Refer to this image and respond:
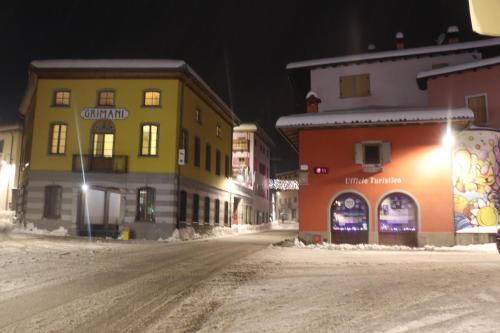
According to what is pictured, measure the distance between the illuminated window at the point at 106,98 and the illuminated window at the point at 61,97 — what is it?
1.93 meters

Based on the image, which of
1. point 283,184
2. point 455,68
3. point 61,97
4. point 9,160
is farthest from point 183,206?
point 283,184

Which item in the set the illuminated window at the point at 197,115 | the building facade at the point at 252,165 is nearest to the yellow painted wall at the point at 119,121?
the illuminated window at the point at 197,115

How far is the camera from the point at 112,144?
2606cm

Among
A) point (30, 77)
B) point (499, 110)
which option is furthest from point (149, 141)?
point (499, 110)

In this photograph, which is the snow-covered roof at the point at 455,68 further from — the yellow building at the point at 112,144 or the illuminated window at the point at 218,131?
the illuminated window at the point at 218,131

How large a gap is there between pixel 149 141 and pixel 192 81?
4.91 meters

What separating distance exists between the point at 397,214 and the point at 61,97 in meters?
20.5

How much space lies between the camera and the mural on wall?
1878 cm

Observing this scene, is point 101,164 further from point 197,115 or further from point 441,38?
point 441,38

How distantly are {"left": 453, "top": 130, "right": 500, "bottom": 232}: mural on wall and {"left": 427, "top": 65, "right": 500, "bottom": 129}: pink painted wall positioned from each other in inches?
96.0

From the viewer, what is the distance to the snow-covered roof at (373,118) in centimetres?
1881

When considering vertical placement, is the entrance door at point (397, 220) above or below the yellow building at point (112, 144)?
below

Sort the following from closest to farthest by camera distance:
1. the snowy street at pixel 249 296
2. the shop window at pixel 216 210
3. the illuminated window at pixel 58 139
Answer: the snowy street at pixel 249 296 < the illuminated window at pixel 58 139 < the shop window at pixel 216 210

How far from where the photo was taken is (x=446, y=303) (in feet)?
22.7
